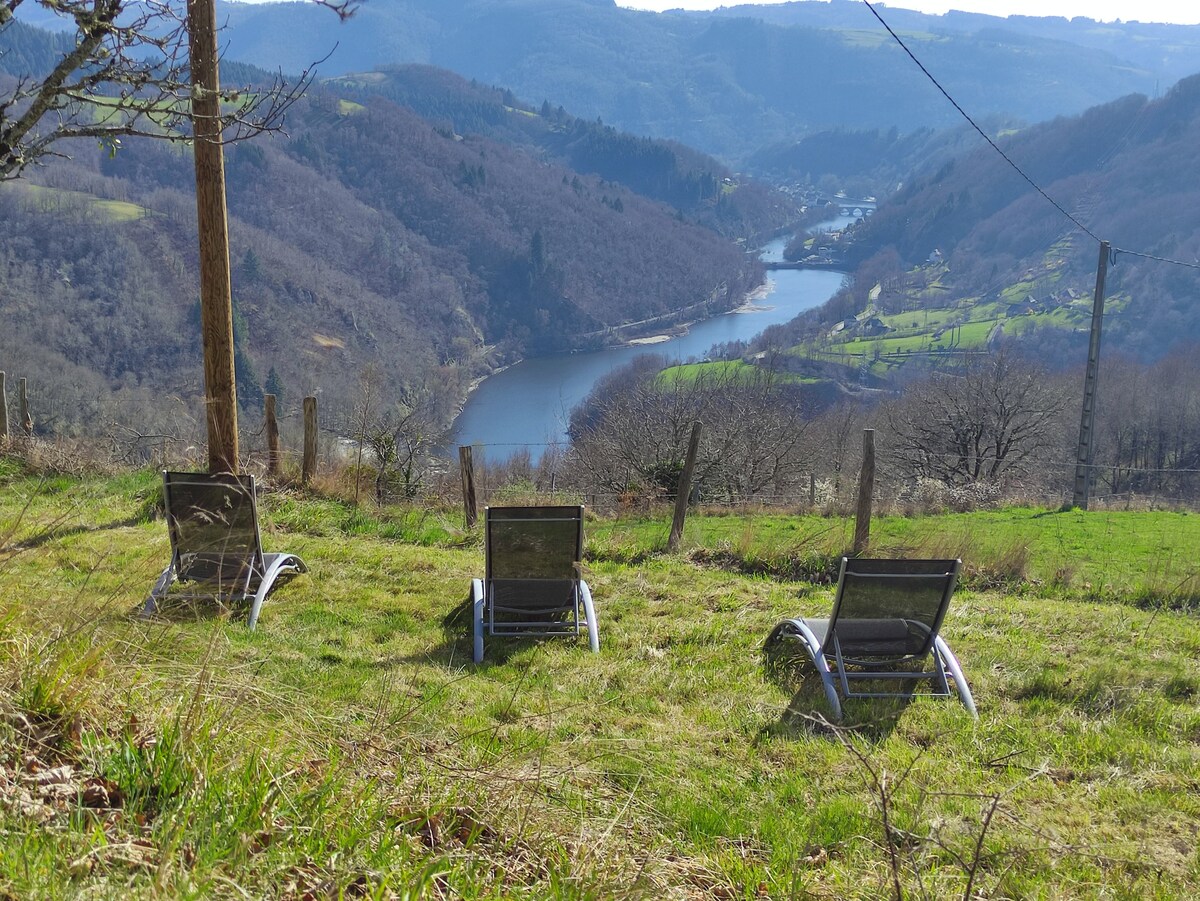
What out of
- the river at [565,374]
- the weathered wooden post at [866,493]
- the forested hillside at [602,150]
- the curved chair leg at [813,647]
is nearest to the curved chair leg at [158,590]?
the curved chair leg at [813,647]

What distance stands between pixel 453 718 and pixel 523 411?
78.2 metres

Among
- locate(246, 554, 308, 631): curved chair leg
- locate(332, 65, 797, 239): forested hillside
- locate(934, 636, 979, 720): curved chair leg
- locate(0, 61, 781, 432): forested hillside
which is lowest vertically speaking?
locate(934, 636, 979, 720): curved chair leg

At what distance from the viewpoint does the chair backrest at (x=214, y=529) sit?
6098mm

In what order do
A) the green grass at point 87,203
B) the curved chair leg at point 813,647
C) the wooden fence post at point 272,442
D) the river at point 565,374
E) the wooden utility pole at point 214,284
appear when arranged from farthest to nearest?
the green grass at point 87,203, the river at point 565,374, the wooden fence post at point 272,442, the wooden utility pole at point 214,284, the curved chair leg at point 813,647

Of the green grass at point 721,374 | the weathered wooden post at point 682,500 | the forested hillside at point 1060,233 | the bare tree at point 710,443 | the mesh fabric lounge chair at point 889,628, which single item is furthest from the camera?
the forested hillside at point 1060,233

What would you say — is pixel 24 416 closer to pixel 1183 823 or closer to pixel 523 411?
pixel 1183 823

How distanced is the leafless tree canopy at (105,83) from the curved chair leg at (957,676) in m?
4.68

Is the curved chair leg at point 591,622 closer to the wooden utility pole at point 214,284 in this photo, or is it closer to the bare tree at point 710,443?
the wooden utility pole at point 214,284

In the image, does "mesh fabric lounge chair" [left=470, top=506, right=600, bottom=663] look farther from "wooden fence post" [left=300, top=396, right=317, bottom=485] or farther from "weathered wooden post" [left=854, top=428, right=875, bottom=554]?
"wooden fence post" [left=300, top=396, right=317, bottom=485]

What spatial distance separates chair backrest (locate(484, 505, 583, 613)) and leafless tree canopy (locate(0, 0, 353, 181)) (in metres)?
2.82

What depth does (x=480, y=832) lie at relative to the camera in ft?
7.72

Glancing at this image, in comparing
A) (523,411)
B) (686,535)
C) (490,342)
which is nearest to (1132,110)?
(490,342)

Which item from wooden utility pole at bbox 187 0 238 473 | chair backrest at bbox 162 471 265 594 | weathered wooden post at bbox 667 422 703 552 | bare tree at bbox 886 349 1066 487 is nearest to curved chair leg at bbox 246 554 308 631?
chair backrest at bbox 162 471 265 594

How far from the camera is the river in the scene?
72562mm
